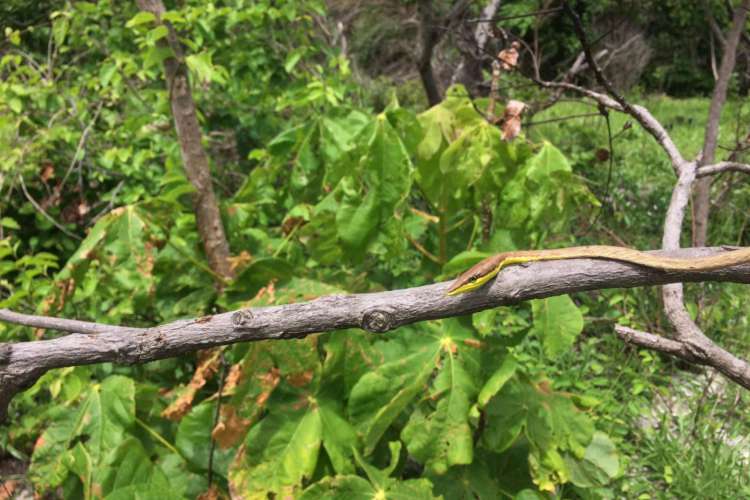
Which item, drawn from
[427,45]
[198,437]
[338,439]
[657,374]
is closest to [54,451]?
[198,437]

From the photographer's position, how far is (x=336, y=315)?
87 cm

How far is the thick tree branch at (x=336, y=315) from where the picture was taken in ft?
2.83

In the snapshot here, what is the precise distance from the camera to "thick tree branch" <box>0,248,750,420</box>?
862 mm

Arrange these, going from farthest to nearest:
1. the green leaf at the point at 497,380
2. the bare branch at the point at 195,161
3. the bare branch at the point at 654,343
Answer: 1. the bare branch at the point at 195,161
2. the green leaf at the point at 497,380
3. the bare branch at the point at 654,343

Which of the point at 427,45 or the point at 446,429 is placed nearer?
the point at 446,429

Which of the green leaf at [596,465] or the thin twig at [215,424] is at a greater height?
the thin twig at [215,424]

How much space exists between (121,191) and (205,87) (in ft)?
2.41

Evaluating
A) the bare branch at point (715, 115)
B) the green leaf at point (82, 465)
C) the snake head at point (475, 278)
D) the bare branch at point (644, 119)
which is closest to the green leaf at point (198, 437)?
the green leaf at point (82, 465)

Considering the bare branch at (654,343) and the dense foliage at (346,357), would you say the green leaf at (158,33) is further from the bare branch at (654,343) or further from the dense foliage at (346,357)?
the bare branch at (654,343)

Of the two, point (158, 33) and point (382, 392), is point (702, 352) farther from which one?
point (158, 33)

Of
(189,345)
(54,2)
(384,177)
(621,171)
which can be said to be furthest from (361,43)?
(189,345)

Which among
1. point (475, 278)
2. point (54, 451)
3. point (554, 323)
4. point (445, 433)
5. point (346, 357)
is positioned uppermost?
point (475, 278)

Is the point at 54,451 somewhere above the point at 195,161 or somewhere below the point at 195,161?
below

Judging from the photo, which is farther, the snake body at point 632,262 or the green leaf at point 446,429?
the green leaf at point 446,429
